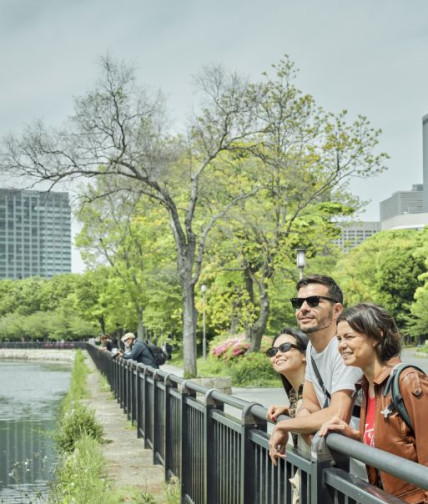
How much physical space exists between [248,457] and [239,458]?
42 cm

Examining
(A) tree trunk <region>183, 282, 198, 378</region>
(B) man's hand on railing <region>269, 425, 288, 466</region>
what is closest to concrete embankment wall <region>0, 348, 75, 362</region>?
(A) tree trunk <region>183, 282, 198, 378</region>

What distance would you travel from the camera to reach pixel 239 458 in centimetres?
594

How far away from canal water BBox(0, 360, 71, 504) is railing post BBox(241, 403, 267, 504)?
3083 millimetres

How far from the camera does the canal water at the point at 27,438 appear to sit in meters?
12.2

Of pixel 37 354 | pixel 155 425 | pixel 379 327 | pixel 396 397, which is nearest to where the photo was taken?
pixel 396 397

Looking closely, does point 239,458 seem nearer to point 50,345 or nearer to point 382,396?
point 382,396

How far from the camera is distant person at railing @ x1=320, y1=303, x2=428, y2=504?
11.3ft

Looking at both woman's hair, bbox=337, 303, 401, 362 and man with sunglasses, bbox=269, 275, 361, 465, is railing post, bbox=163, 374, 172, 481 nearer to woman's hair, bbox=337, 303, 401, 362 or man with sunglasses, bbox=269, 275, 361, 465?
man with sunglasses, bbox=269, 275, 361, 465

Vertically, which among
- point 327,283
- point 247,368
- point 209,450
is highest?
point 327,283

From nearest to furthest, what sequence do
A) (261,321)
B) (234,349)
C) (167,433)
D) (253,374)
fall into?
(167,433) → (253,374) → (261,321) → (234,349)

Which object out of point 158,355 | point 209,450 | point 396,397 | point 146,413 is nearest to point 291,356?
point 396,397

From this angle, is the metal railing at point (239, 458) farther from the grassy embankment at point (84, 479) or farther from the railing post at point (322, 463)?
the grassy embankment at point (84, 479)

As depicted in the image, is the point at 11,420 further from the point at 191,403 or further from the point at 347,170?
the point at 191,403

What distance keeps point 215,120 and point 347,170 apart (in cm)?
632
